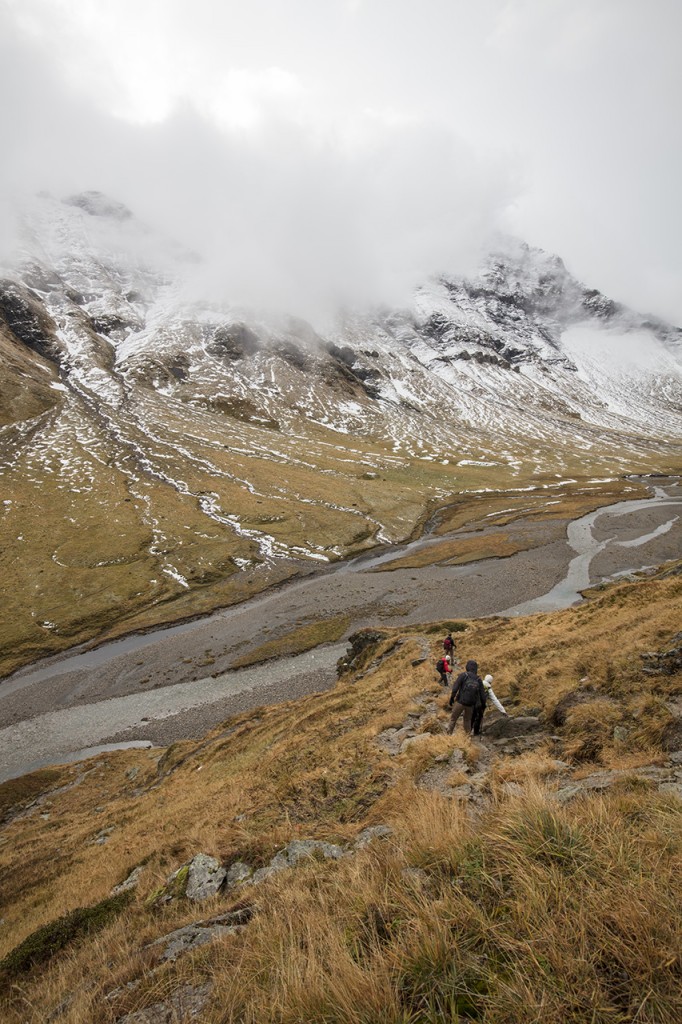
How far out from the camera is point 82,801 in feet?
80.5

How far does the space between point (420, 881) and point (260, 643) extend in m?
44.8

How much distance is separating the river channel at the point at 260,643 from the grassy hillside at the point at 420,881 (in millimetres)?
18820

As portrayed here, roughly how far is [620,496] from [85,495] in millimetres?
122144

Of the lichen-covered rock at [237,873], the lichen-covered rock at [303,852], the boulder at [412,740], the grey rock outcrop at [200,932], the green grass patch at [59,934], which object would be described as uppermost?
the grey rock outcrop at [200,932]

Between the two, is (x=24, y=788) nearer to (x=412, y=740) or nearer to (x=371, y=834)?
(x=412, y=740)

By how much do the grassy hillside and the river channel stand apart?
1882 centimetres

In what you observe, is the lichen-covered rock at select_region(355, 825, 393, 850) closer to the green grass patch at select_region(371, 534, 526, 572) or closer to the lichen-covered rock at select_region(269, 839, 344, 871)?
the lichen-covered rock at select_region(269, 839, 344, 871)

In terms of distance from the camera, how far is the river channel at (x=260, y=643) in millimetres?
35656

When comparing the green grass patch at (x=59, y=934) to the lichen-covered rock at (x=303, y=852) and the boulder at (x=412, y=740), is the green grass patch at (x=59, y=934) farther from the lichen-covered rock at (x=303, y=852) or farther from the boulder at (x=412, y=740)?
the boulder at (x=412, y=740)

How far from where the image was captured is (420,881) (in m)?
4.15

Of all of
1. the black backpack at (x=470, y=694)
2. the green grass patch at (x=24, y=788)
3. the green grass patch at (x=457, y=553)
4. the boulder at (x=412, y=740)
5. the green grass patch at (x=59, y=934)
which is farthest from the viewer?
the green grass patch at (x=457, y=553)

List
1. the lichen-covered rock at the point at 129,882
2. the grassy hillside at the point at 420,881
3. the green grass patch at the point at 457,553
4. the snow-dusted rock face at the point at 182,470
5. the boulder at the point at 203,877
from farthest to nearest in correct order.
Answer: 1. the green grass patch at the point at 457,553
2. the snow-dusted rock face at the point at 182,470
3. the lichen-covered rock at the point at 129,882
4. the boulder at the point at 203,877
5. the grassy hillside at the point at 420,881

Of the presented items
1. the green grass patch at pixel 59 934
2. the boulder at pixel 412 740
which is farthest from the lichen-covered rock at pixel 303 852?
the boulder at pixel 412 740

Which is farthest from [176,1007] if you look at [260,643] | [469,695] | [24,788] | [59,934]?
[260,643]
